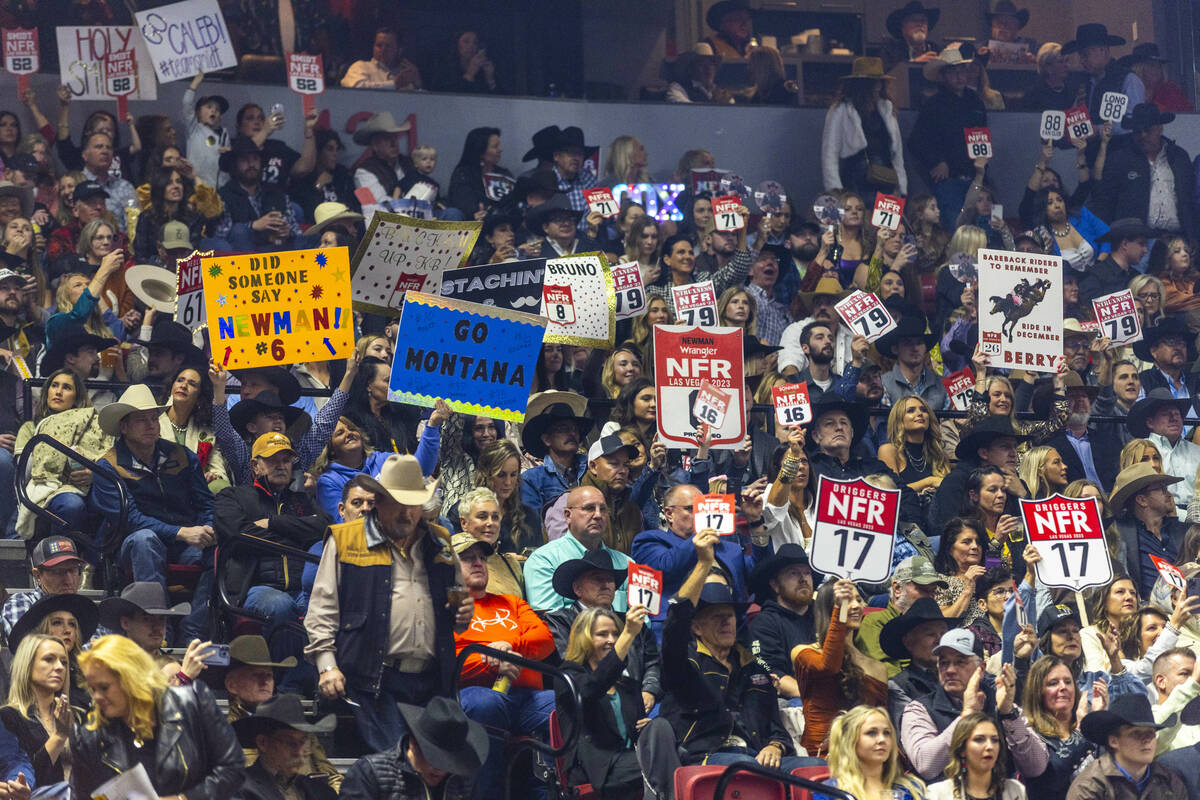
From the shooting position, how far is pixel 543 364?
589 inches

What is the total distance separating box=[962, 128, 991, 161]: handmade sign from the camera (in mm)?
20156

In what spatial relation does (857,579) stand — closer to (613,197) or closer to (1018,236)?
(613,197)

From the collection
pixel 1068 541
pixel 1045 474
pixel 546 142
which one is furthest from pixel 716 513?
pixel 546 142

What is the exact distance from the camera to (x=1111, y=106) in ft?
68.5

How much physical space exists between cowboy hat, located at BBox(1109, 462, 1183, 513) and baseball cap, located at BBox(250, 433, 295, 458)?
5627mm

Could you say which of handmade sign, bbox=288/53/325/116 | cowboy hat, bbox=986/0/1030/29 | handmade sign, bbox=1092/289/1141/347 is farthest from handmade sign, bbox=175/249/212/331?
cowboy hat, bbox=986/0/1030/29

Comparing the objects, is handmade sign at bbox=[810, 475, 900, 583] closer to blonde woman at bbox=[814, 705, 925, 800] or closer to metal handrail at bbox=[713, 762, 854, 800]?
blonde woman at bbox=[814, 705, 925, 800]

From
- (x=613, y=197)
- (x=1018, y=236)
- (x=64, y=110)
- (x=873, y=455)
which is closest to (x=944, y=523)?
(x=873, y=455)

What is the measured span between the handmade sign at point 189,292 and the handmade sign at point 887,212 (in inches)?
239

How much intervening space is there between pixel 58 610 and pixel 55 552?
2.75ft

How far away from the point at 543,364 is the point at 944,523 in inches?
112

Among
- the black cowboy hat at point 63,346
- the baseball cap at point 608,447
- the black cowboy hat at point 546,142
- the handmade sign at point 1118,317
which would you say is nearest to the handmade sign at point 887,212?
the handmade sign at point 1118,317

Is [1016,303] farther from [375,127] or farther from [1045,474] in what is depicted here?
[375,127]

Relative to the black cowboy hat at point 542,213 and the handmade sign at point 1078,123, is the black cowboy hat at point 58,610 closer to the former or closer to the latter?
the black cowboy hat at point 542,213
